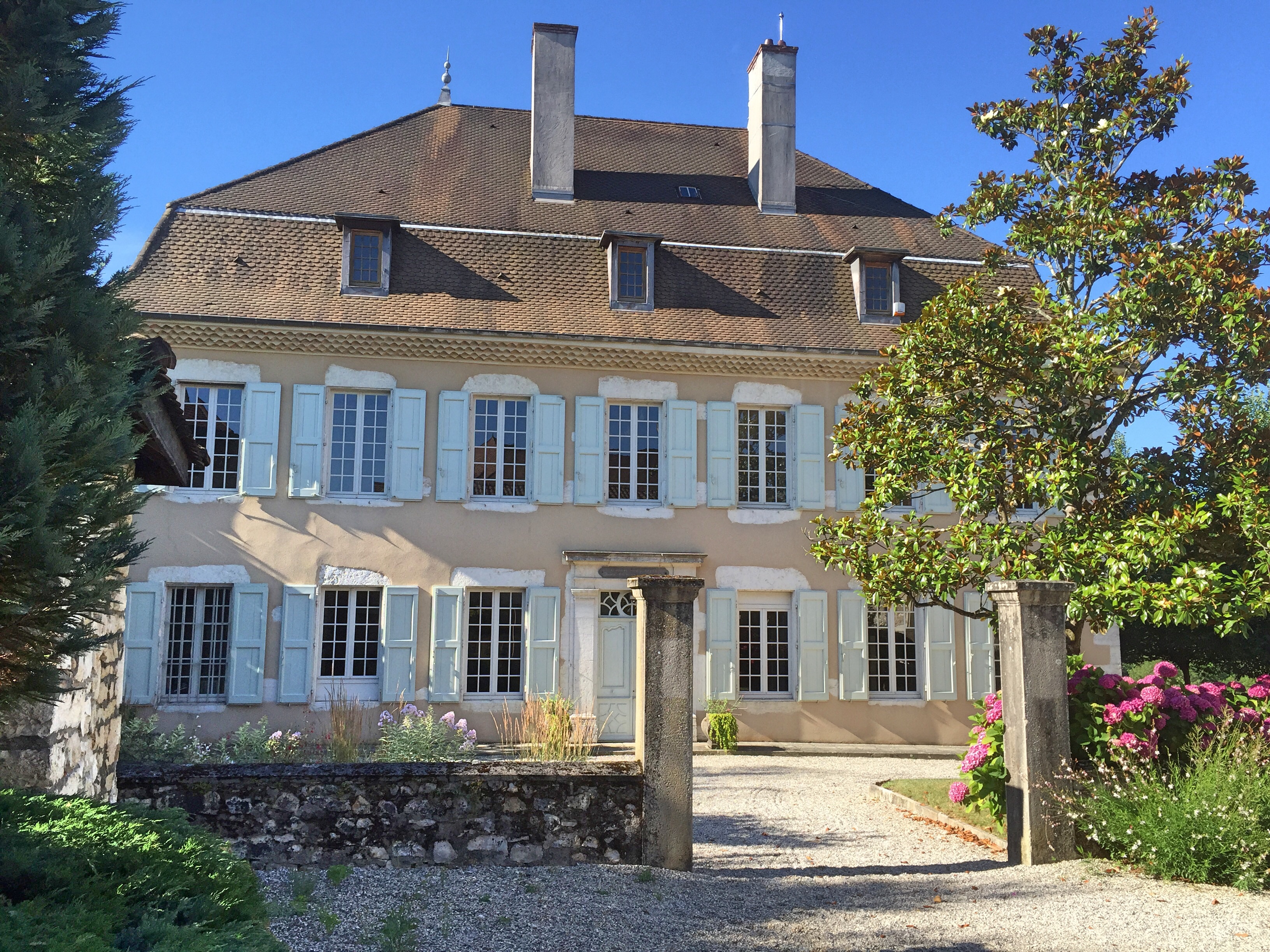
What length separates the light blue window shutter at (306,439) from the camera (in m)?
12.5

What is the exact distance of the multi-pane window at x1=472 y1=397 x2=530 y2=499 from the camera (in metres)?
13.0

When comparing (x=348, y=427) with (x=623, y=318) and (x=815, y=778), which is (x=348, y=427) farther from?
(x=815, y=778)

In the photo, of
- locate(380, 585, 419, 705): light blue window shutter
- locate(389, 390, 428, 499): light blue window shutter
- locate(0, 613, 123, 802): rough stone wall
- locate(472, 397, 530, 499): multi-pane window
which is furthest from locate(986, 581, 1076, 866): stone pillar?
locate(389, 390, 428, 499): light blue window shutter

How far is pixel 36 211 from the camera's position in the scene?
329 cm

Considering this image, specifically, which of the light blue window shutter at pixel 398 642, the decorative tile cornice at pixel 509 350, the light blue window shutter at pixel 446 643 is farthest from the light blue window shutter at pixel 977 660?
the light blue window shutter at pixel 398 642

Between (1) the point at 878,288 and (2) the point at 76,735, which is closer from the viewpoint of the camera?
(2) the point at 76,735

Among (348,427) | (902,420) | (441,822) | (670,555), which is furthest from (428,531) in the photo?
(441,822)

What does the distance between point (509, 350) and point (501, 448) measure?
124 centimetres

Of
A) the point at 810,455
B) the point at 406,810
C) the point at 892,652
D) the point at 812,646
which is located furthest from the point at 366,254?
the point at 406,810

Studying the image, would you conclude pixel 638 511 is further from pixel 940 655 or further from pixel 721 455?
pixel 940 655

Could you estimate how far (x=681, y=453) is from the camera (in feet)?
43.5

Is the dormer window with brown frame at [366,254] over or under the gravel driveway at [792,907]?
over

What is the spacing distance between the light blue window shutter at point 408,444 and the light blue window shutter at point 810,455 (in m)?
4.78

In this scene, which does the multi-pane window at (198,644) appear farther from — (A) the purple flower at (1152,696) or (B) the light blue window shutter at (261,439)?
(A) the purple flower at (1152,696)
